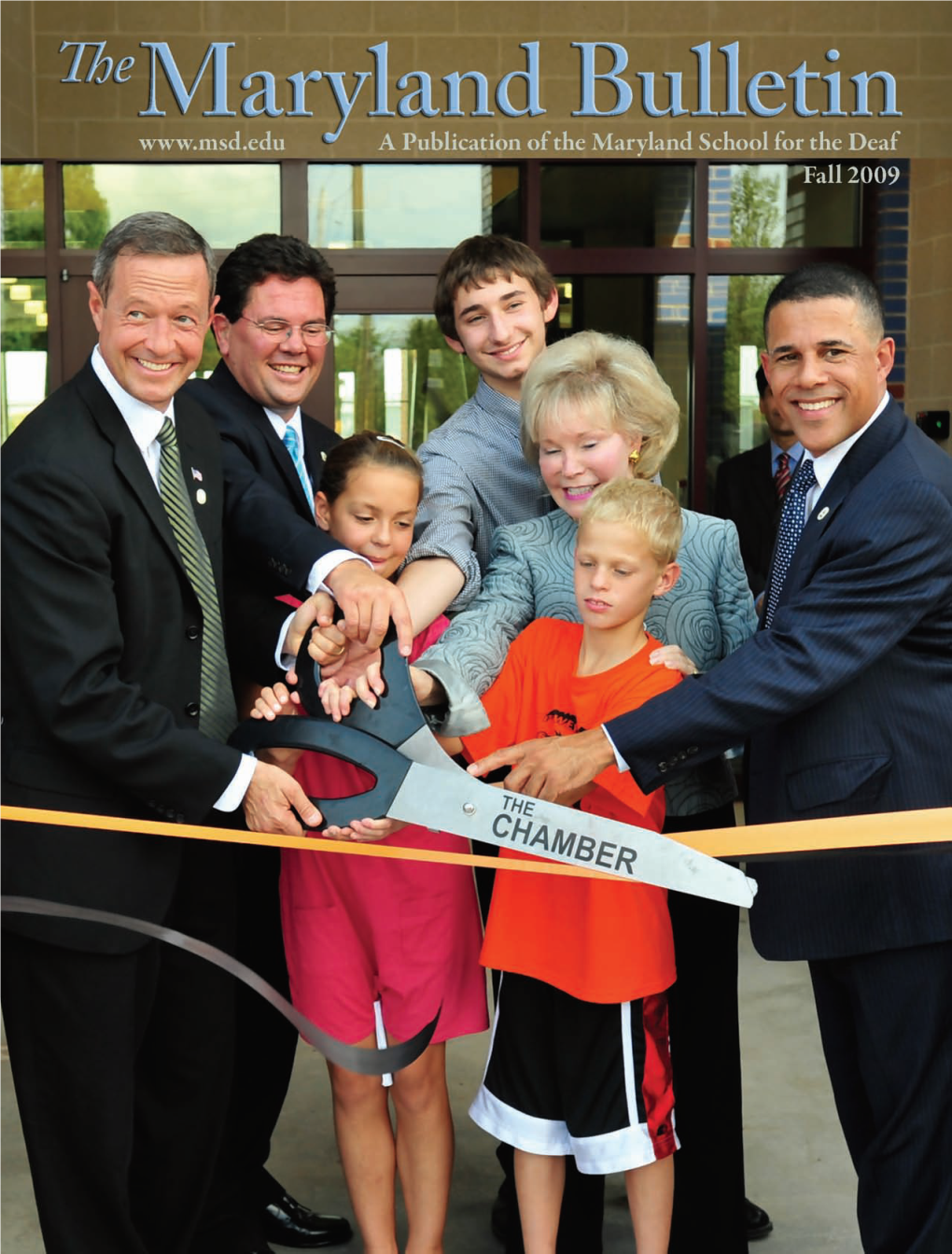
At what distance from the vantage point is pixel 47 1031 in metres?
2.25

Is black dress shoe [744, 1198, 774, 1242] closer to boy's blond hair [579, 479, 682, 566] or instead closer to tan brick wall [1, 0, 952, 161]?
boy's blond hair [579, 479, 682, 566]

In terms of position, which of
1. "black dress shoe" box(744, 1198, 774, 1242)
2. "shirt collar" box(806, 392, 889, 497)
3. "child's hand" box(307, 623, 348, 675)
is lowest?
"black dress shoe" box(744, 1198, 774, 1242)

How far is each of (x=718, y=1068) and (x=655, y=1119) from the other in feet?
1.00

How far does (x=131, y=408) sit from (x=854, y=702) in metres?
1.26

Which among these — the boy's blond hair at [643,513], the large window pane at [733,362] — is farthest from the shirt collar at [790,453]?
the boy's blond hair at [643,513]

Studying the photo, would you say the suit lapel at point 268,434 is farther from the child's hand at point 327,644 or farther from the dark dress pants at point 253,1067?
the dark dress pants at point 253,1067

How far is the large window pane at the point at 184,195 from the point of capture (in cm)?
688

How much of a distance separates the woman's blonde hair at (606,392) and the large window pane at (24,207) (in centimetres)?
507

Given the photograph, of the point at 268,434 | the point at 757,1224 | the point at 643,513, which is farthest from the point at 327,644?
the point at 757,1224

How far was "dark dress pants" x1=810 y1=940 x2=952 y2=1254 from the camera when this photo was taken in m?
2.25

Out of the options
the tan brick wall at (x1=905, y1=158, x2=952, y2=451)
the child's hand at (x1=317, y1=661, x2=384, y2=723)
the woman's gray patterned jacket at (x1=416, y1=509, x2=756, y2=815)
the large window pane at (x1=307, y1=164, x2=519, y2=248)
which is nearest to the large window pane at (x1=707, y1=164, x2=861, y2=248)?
the tan brick wall at (x1=905, y1=158, x2=952, y2=451)

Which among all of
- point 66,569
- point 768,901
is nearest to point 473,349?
point 66,569

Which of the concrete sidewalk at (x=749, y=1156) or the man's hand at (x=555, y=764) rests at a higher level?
the man's hand at (x=555, y=764)

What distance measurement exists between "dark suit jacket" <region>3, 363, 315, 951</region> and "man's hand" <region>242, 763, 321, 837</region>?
2.0 inches
